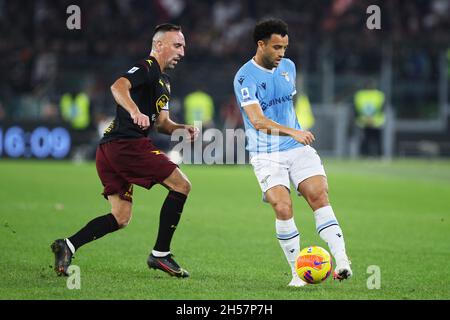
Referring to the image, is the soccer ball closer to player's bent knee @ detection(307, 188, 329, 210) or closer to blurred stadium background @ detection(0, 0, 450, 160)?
player's bent knee @ detection(307, 188, 329, 210)

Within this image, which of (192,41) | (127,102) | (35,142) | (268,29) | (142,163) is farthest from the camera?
(192,41)

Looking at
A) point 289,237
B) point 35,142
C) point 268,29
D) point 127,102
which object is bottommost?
point 35,142

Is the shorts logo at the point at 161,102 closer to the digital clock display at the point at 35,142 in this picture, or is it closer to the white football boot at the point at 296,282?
the white football boot at the point at 296,282

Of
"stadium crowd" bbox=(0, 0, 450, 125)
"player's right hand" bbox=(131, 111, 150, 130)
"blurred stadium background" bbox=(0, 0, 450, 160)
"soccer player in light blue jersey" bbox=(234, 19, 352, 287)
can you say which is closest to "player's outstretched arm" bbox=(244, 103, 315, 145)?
"soccer player in light blue jersey" bbox=(234, 19, 352, 287)

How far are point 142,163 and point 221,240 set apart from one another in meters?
3.02

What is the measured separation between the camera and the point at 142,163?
26.3ft

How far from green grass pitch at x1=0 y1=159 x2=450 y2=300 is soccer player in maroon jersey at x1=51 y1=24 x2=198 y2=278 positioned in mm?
297

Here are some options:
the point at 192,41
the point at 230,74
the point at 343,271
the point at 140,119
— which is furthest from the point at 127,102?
the point at 192,41

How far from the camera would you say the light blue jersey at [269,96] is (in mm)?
7777

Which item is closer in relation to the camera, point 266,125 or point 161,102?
point 266,125

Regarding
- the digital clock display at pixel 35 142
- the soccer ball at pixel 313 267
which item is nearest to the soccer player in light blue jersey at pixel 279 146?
the soccer ball at pixel 313 267

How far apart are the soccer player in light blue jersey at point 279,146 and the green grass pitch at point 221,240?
1.49 ft

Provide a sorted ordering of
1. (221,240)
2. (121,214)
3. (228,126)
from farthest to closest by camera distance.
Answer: (228,126)
(221,240)
(121,214)

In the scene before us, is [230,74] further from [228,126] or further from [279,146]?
[279,146]
